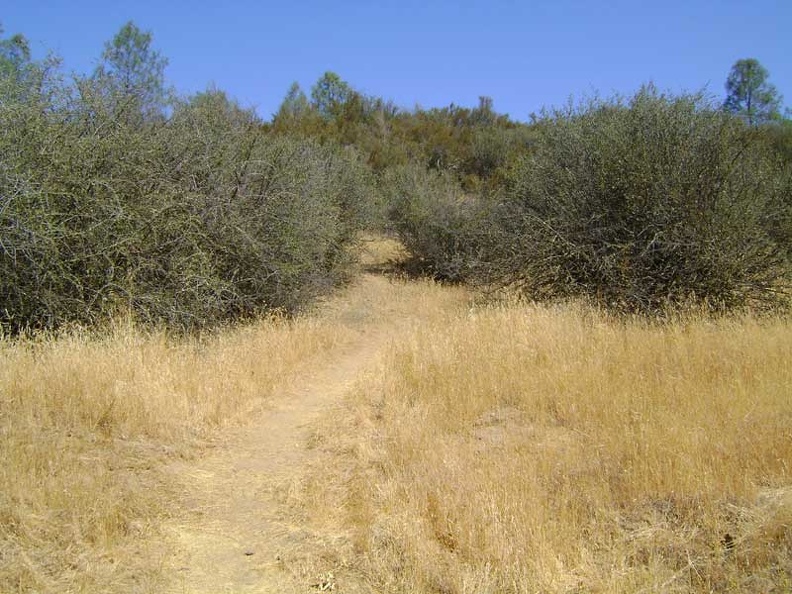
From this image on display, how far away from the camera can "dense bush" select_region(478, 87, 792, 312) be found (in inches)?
359

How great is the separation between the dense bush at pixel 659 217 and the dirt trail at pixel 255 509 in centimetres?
467

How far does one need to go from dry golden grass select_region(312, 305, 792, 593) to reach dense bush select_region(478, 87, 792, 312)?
1.93m

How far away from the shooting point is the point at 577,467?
180 inches

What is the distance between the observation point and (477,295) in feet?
40.7

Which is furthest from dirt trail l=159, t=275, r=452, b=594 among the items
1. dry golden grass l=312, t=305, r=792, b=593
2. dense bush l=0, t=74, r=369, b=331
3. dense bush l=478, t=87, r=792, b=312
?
dense bush l=478, t=87, r=792, b=312

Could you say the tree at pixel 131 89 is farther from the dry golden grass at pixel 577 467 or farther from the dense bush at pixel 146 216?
the dry golden grass at pixel 577 467

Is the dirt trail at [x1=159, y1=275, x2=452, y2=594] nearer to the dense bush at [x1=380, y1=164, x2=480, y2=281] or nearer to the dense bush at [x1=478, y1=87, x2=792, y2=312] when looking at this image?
the dense bush at [x1=478, y1=87, x2=792, y2=312]

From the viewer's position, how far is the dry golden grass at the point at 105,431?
368 cm

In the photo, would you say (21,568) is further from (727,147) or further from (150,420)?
(727,147)

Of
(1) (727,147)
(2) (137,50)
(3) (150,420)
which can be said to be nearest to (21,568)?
(3) (150,420)

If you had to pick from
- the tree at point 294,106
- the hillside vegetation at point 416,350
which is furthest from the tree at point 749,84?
the tree at point 294,106

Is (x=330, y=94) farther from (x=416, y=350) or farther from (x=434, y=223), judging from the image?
(x=416, y=350)

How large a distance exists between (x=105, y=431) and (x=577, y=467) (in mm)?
3807

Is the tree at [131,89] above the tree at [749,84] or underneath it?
underneath
